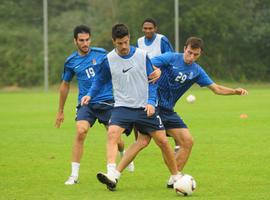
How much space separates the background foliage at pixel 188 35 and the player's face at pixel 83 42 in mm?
32970

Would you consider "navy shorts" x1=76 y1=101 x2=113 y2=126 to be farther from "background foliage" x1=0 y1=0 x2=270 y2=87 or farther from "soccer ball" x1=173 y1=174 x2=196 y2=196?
"background foliage" x1=0 y1=0 x2=270 y2=87

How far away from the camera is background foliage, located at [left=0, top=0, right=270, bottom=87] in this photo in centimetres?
4419

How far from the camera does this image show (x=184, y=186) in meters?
8.65

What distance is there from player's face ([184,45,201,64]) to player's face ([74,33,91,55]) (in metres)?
Answer: 1.55

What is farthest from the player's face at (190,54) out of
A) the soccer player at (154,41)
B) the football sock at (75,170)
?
the soccer player at (154,41)

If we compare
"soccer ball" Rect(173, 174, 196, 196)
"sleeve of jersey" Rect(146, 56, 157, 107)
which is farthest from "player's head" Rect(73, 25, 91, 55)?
"soccer ball" Rect(173, 174, 196, 196)

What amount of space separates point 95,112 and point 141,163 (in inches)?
70.3

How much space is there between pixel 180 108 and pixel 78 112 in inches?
604

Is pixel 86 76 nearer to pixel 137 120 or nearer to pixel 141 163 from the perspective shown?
pixel 137 120

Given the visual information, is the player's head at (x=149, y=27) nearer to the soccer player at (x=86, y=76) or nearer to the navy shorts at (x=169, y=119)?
the soccer player at (x=86, y=76)

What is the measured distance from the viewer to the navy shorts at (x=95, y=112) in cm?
1027

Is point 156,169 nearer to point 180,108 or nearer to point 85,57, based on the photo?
point 85,57

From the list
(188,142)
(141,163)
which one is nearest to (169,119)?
(188,142)

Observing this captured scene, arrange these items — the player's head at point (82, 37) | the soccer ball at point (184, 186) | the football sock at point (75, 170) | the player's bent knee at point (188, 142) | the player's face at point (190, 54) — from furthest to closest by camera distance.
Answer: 1. the player's head at point (82, 37)
2. the football sock at point (75, 170)
3. the player's bent knee at point (188, 142)
4. the player's face at point (190, 54)
5. the soccer ball at point (184, 186)
